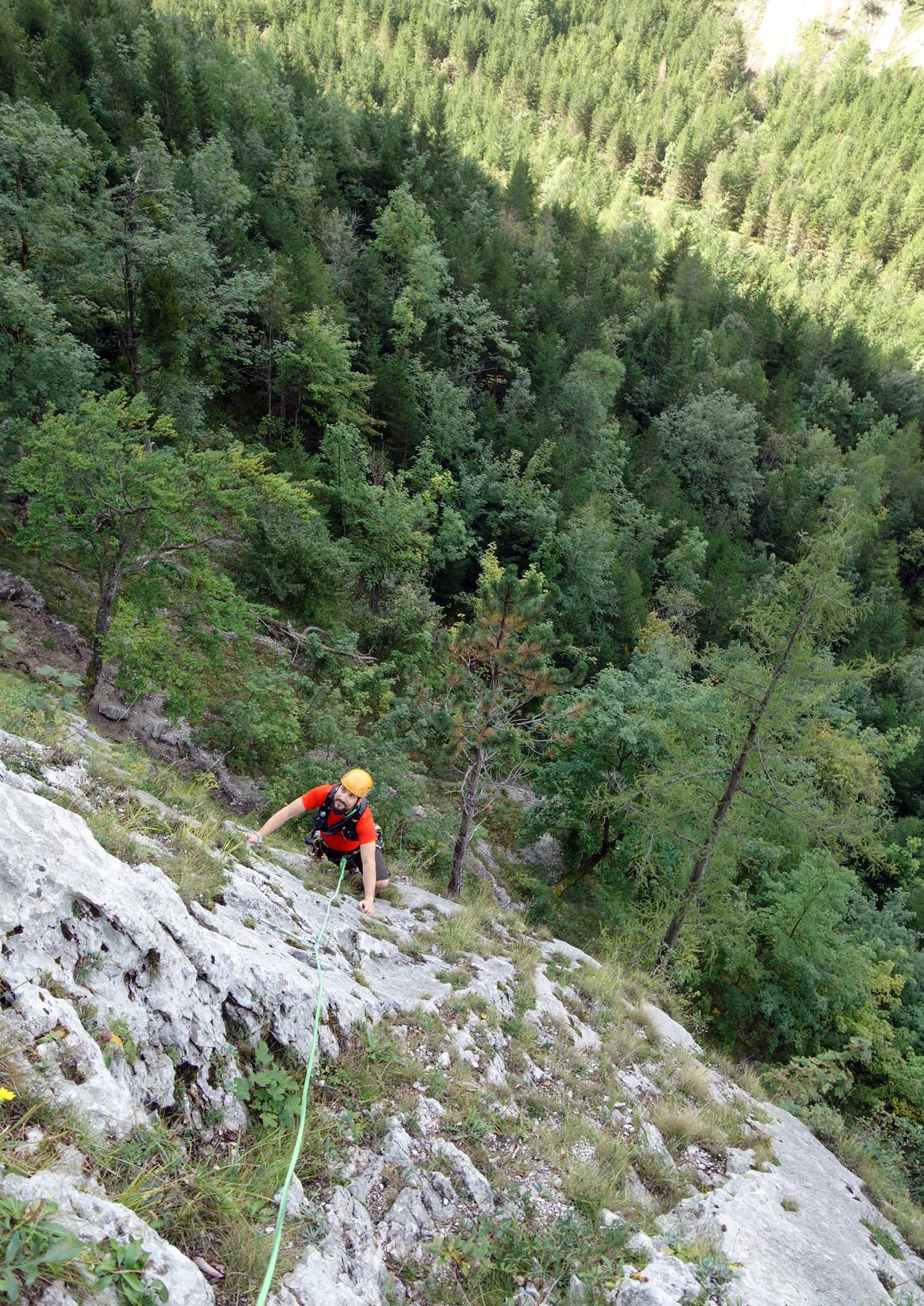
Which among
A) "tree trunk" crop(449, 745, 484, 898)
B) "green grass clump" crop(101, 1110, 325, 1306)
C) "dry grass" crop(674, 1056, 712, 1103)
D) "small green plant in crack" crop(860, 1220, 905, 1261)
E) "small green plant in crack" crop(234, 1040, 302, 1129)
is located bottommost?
"tree trunk" crop(449, 745, 484, 898)

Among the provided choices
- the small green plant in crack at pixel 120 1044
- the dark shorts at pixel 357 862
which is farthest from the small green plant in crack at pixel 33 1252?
the dark shorts at pixel 357 862

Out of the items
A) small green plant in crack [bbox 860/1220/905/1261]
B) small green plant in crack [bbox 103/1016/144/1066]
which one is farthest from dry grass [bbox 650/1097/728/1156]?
small green plant in crack [bbox 103/1016/144/1066]

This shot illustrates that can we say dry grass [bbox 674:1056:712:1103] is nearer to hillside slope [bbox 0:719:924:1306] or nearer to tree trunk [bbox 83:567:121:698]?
hillside slope [bbox 0:719:924:1306]

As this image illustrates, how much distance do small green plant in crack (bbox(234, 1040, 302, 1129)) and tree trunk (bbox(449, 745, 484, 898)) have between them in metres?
6.52

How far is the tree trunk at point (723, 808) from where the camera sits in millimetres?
10688

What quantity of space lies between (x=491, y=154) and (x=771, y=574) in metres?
61.4

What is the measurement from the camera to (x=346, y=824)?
6.59 m

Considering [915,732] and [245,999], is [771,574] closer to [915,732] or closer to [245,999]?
[915,732]

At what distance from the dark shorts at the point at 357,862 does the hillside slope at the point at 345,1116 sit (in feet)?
1.47

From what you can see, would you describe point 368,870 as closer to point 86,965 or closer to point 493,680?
point 86,965

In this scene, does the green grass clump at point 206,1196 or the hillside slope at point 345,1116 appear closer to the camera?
the green grass clump at point 206,1196

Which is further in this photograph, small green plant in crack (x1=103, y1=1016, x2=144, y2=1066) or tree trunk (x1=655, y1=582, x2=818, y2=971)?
tree trunk (x1=655, y1=582, x2=818, y2=971)

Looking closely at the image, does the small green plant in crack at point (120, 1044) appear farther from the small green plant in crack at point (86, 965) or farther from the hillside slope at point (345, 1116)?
the small green plant in crack at point (86, 965)

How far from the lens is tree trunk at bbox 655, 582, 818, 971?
35.1 feet
